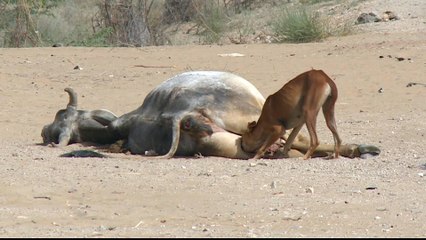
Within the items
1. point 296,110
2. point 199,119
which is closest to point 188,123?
point 199,119

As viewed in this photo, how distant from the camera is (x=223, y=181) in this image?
340 inches

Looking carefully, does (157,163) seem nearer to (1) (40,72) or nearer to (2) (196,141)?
(2) (196,141)

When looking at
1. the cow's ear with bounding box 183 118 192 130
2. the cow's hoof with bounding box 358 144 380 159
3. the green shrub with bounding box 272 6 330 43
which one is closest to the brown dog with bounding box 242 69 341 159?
the cow's hoof with bounding box 358 144 380 159

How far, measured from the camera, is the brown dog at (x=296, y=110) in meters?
9.73

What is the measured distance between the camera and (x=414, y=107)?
13039 mm

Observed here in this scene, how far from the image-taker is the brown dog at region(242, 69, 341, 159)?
31.9 feet

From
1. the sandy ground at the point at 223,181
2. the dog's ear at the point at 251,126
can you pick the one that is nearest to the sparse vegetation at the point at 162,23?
the sandy ground at the point at 223,181

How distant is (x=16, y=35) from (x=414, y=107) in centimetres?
1025

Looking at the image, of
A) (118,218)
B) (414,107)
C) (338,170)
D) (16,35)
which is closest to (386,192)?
(338,170)

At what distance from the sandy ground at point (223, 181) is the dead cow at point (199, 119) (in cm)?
24

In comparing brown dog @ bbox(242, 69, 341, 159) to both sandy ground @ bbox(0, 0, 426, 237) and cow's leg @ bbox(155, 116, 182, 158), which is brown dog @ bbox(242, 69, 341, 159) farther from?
cow's leg @ bbox(155, 116, 182, 158)

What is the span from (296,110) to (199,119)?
869 mm

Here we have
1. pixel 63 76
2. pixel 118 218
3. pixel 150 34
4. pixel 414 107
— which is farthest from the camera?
pixel 150 34

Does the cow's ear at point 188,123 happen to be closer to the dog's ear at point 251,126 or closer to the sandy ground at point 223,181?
the sandy ground at point 223,181
